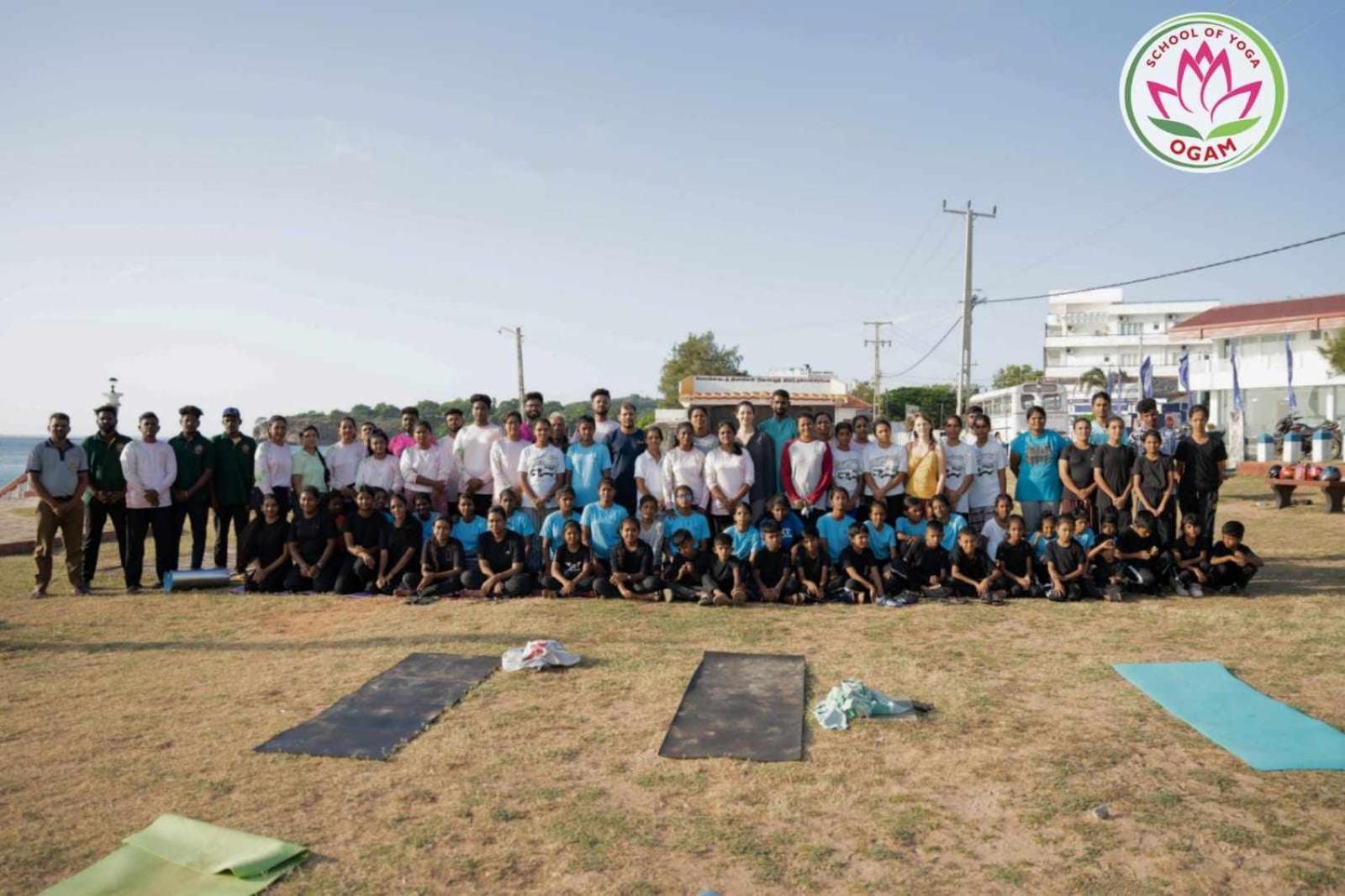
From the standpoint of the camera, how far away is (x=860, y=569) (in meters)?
8.06

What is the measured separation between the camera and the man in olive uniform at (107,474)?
8.78 m

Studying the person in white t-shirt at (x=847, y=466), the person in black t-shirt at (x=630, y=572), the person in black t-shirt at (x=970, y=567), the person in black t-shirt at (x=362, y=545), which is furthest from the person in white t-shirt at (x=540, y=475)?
the person in black t-shirt at (x=970, y=567)

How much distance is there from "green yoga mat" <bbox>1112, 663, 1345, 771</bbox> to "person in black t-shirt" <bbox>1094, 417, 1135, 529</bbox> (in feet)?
9.66

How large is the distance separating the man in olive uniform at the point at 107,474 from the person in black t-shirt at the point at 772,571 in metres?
6.47

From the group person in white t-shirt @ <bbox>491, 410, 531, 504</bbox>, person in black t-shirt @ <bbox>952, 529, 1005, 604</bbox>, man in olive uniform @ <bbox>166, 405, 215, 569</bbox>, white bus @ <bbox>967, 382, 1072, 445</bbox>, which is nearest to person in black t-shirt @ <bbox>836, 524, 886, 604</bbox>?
person in black t-shirt @ <bbox>952, 529, 1005, 604</bbox>

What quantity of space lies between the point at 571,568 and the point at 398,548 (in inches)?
73.7

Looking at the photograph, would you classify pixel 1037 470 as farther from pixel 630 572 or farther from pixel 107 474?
pixel 107 474

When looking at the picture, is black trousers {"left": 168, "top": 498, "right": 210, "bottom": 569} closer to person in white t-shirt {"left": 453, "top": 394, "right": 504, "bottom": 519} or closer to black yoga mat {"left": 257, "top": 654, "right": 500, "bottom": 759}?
person in white t-shirt {"left": 453, "top": 394, "right": 504, "bottom": 519}

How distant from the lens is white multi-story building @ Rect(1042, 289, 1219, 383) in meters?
58.7

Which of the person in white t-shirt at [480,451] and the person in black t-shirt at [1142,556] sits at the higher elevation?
the person in white t-shirt at [480,451]

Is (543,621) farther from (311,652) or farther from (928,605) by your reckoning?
(928,605)

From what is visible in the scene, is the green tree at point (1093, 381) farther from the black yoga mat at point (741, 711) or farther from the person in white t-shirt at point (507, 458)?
the black yoga mat at point (741, 711)

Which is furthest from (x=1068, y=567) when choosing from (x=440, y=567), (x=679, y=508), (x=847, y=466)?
(x=440, y=567)

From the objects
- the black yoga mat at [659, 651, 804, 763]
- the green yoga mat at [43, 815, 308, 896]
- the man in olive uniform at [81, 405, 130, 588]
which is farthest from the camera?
the man in olive uniform at [81, 405, 130, 588]
